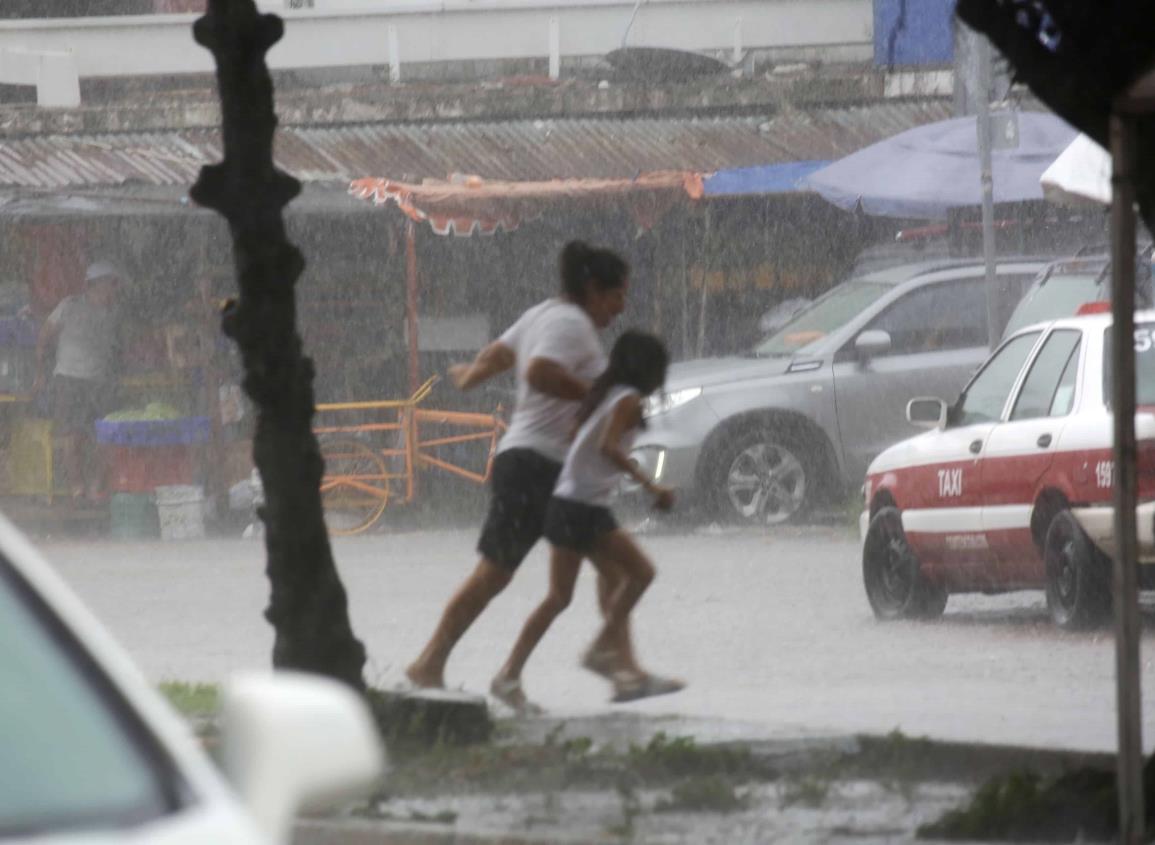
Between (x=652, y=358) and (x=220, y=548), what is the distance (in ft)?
27.3

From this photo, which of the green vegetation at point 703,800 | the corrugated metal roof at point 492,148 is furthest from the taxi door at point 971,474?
the corrugated metal roof at point 492,148

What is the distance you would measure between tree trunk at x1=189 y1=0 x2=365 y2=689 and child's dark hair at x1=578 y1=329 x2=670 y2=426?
48.3 inches

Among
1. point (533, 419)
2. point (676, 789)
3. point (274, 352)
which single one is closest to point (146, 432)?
point (533, 419)

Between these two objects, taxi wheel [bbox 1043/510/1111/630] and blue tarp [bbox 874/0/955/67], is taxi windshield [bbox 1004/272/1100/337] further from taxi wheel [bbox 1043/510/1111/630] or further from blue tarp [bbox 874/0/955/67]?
blue tarp [bbox 874/0/955/67]

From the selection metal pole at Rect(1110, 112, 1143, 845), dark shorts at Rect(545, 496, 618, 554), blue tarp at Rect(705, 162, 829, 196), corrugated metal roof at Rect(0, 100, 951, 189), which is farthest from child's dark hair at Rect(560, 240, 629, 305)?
corrugated metal roof at Rect(0, 100, 951, 189)

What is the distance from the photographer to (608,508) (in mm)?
8227

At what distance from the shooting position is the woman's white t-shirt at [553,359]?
8.27 metres

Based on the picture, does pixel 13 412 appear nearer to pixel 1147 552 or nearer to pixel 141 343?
pixel 141 343

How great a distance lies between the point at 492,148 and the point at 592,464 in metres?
11.4

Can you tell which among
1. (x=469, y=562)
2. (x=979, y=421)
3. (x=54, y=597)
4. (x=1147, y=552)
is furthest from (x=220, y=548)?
(x=54, y=597)

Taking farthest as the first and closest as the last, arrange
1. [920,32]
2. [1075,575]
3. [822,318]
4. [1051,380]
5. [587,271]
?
[920,32], [822,318], [1051,380], [1075,575], [587,271]

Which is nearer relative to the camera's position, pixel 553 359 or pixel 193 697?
pixel 553 359

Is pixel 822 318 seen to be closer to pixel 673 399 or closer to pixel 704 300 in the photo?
pixel 673 399

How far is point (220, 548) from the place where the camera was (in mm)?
15852
